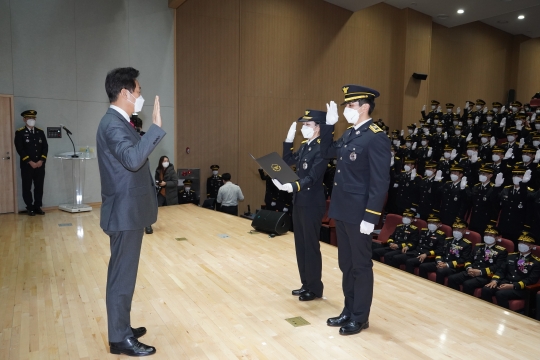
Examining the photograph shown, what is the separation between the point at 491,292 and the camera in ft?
13.3

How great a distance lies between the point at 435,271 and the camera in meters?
4.74

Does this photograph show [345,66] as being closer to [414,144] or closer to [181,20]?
[414,144]

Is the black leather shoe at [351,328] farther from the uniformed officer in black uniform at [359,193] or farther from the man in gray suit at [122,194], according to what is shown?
the man in gray suit at [122,194]

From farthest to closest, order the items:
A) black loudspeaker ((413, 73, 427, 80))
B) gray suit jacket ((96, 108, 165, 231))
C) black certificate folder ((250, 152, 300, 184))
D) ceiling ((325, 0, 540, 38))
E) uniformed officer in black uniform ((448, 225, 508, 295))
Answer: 1. black loudspeaker ((413, 73, 427, 80))
2. ceiling ((325, 0, 540, 38))
3. uniformed officer in black uniform ((448, 225, 508, 295))
4. black certificate folder ((250, 152, 300, 184))
5. gray suit jacket ((96, 108, 165, 231))

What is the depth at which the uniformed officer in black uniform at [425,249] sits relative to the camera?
488cm

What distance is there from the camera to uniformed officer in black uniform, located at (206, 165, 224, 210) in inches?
347

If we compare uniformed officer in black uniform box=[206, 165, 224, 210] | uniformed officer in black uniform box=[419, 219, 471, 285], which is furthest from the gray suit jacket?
uniformed officer in black uniform box=[206, 165, 224, 210]

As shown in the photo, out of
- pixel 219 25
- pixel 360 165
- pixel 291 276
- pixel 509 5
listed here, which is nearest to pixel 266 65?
pixel 219 25

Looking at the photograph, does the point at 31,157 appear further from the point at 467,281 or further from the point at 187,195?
the point at 467,281

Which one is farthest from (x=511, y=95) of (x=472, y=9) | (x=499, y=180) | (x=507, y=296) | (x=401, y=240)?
(x=507, y=296)

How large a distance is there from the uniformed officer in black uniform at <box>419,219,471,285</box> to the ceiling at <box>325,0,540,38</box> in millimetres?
6454

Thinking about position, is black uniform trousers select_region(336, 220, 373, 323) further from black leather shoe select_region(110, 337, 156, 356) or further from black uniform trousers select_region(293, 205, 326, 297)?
black leather shoe select_region(110, 337, 156, 356)

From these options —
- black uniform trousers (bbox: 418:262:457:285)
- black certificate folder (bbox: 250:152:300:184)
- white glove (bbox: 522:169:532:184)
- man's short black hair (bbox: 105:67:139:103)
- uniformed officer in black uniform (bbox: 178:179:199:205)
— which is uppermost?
man's short black hair (bbox: 105:67:139:103)

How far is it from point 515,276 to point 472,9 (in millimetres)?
8221
